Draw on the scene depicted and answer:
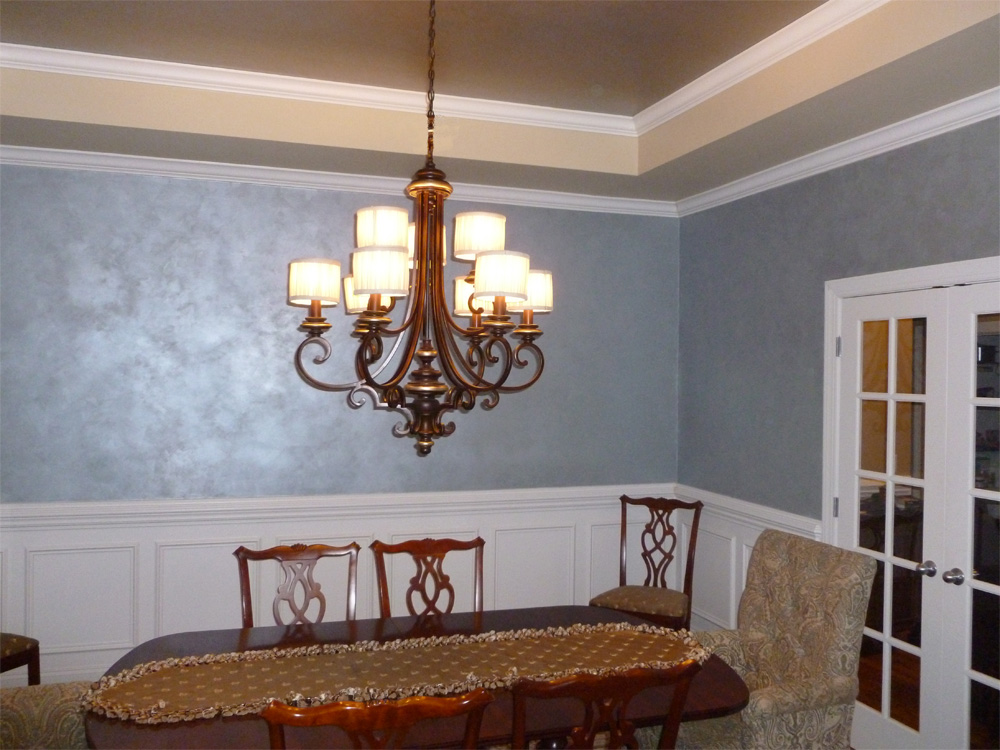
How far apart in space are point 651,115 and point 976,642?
8.68 feet

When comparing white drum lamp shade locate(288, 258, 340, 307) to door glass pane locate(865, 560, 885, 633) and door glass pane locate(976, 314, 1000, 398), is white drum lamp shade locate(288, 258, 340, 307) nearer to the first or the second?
door glass pane locate(976, 314, 1000, 398)

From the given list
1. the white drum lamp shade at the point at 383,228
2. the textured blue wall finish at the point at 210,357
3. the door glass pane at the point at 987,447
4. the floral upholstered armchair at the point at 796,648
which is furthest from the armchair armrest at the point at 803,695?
the textured blue wall finish at the point at 210,357

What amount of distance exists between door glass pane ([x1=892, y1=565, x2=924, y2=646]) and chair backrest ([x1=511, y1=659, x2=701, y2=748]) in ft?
5.75

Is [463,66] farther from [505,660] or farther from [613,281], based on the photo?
[505,660]

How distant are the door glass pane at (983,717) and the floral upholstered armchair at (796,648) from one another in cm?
58

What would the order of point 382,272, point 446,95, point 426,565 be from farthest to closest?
point 446,95
point 426,565
point 382,272

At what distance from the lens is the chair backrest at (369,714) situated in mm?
1462

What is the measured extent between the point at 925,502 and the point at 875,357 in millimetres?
638

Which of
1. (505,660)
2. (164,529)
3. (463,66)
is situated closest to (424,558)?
(505,660)

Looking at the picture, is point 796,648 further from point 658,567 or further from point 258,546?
point 258,546

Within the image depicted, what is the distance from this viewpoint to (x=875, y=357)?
331cm

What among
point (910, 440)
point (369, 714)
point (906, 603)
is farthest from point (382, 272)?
Result: point (906, 603)

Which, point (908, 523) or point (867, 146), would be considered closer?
point (908, 523)

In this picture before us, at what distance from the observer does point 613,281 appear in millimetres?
4652
